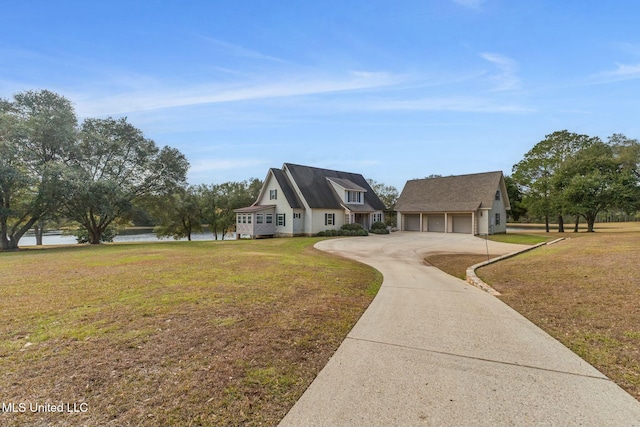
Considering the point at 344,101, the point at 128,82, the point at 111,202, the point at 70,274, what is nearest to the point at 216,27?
the point at 128,82

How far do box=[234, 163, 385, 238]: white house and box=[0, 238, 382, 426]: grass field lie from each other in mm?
21961

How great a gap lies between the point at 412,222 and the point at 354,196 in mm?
8110

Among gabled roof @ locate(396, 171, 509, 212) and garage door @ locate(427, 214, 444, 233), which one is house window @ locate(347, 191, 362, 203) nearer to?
gabled roof @ locate(396, 171, 509, 212)

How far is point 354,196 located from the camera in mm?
33906

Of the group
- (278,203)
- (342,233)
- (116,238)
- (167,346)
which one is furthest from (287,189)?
(116,238)

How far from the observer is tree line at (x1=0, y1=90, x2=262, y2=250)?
20.0m

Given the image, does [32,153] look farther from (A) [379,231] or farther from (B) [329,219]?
(A) [379,231]

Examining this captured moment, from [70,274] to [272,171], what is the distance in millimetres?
23074

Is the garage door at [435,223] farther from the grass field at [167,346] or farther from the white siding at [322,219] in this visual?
the grass field at [167,346]

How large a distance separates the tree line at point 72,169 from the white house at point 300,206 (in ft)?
27.2

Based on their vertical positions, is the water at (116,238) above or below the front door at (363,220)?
below

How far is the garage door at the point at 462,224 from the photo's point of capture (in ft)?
106

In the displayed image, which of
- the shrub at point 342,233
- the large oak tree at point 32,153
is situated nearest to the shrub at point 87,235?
the large oak tree at point 32,153

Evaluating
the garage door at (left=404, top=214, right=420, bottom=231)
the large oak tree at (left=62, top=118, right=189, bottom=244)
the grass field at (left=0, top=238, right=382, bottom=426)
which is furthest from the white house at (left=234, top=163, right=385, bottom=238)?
the grass field at (left=0, top=238, right=382, bottom=426)
